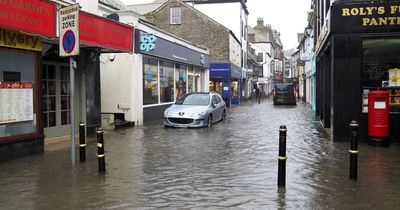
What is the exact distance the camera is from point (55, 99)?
1291 cm

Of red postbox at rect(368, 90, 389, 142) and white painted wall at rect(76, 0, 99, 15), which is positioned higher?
white painted wall at rect(76, 0, 99, 15)

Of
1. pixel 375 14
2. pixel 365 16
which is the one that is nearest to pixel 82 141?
pixel 365 16

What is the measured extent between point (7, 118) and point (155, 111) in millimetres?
10925

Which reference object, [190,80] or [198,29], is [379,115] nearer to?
[190,80]

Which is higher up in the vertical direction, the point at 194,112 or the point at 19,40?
the point at 19,40

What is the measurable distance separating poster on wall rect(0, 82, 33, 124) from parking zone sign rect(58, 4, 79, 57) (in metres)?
1.78

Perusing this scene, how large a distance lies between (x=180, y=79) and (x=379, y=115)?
14.7 m

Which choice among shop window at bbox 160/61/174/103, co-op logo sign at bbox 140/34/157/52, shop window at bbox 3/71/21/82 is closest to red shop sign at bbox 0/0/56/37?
shop window at bbox 3/71/21/82

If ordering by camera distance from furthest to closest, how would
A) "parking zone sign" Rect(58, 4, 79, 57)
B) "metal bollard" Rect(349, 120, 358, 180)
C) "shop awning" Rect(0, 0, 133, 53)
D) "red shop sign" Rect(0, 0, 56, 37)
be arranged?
"shop awning" Rect(0, 0, 133, 53) < "red shop sign" Rect(0, 0, 56, 37) < "parking zone sign" Rect(58, 4, 79, 57) < "metal bollard" Rect(349, 120, 358, 180)

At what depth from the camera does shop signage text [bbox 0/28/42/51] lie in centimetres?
927

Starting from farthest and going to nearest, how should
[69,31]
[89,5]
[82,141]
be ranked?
[89,5] < [82,141] < [69,31]

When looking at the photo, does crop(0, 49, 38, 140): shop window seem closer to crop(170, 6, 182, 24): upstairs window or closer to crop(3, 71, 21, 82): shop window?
crop(3, 71, 21, 82): shop window

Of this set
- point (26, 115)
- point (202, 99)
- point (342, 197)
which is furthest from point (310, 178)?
point (202, 99)

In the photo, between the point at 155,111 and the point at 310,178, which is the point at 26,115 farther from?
the point at 155,111
